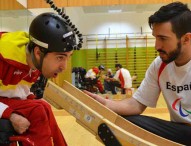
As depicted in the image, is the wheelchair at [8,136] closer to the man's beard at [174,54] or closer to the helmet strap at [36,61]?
the helmet strap at [36,61]

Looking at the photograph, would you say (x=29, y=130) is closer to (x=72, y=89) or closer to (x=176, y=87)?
(x=72, y=89)

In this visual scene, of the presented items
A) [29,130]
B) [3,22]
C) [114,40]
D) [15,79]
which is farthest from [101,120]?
[114,40]

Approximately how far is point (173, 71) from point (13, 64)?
0.90 meters

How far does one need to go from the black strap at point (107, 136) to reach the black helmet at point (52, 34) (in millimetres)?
404

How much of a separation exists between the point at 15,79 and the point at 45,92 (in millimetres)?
150

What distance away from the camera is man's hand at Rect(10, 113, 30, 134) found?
104cm

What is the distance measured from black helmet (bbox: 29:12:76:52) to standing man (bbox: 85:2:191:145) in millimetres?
421

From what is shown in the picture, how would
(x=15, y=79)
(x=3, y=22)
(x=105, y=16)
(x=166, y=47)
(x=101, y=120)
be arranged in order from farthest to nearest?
(x=105, y=16)
(x=3, y=22)
(x=166, y=47)
(x=15, y=79)
(x=101, y=120)

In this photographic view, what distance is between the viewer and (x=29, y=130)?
1.11m

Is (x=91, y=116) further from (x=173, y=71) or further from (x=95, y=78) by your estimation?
(x=95, y=78)

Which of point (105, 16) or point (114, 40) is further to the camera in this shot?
point (114, 40)

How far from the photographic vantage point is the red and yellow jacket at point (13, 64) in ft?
3.86

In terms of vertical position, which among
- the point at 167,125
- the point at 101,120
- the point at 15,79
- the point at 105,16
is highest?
the point at 105,16

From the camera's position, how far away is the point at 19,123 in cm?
105
